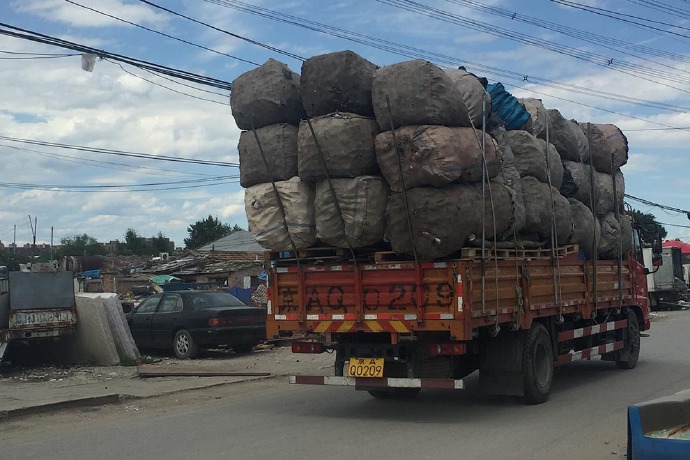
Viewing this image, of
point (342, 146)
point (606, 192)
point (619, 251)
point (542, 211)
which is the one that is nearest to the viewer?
point (342, 146)

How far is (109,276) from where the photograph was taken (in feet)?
141

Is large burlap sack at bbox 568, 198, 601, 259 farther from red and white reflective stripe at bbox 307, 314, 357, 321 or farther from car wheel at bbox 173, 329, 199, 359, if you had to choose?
car wheel at bbox 173, 329, 199, 359

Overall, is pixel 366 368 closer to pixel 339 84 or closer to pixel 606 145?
pixel 339 84

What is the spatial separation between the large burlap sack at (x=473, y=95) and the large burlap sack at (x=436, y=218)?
876mm

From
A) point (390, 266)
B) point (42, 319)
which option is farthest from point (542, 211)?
point (42, 319)

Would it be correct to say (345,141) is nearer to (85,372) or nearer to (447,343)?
(447,343)

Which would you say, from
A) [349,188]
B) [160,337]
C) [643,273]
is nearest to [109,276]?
[160,337]

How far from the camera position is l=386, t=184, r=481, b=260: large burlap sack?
8.22 meters

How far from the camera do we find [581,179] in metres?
11.2

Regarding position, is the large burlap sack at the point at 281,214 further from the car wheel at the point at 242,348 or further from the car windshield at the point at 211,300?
the car wheel at the point at 242,348

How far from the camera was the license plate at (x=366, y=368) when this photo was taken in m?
8.91

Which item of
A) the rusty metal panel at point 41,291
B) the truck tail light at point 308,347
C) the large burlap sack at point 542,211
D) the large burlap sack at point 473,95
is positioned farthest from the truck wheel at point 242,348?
the large burlap sack at point 473,95

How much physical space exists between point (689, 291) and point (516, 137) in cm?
3410

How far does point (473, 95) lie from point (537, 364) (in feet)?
11.5
